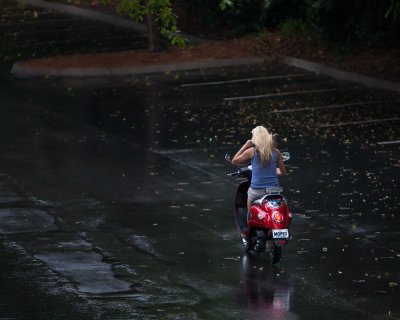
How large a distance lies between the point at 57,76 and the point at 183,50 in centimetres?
353

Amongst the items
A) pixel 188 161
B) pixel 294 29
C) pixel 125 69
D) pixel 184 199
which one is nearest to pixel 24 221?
pixel 184 199

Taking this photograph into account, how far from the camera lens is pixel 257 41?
29422 mm

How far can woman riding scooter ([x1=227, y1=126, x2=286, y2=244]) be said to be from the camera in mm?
13039

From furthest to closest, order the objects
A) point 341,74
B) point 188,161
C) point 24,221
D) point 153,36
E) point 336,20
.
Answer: point 153,36 → point 336,20 → point 341,74 → point 188,161 → point 24,221

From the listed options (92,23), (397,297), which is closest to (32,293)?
(397,297)

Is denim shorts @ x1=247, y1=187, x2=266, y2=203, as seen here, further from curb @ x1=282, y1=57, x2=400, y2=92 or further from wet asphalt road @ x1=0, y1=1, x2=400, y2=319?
curb @ x1=282, y1=57, x2=400, y2=92

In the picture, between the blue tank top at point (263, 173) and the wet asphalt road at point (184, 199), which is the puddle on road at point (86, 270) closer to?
the wet asphalt road at point (184, 199)

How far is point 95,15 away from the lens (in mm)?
36750

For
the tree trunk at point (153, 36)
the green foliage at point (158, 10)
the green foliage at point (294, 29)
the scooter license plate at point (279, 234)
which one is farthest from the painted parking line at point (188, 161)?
the green foliage at point (294, 29)

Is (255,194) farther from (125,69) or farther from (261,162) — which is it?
(125,69)

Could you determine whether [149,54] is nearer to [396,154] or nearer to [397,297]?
[396,154]

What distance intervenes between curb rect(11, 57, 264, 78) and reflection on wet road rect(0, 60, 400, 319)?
0.70 metres

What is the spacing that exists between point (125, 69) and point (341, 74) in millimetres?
5004

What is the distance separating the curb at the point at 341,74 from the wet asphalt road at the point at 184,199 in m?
0.41
